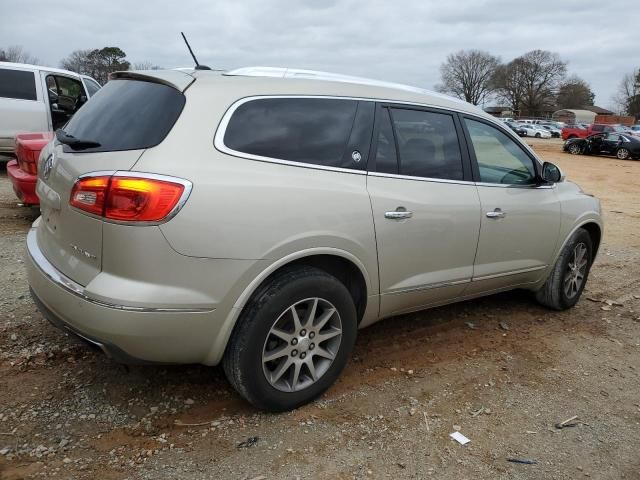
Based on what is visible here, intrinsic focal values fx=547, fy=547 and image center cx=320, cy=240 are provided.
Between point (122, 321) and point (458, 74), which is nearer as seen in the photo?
point (122, 321)

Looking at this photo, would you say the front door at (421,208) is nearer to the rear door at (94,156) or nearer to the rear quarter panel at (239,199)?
the rear quarter panel at (239,199)

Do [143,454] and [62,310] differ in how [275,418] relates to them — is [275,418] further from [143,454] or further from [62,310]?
[62,310]

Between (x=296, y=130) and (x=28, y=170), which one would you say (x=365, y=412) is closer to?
(x=296, y=130)

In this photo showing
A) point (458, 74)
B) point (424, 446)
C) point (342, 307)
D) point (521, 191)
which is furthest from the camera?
point (458, 74)

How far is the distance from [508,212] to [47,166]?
9.77 feet

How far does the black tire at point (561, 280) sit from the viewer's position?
460 cm

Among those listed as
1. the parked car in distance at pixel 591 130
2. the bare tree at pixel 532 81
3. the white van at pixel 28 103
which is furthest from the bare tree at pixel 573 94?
the white van at pixel 28 103

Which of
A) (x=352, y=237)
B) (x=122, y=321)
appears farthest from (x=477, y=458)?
(x=122, y=321)

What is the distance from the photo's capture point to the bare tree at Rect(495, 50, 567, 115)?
313 ft

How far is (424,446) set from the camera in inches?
110

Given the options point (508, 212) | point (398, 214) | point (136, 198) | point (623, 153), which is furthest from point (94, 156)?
point (623, 153)

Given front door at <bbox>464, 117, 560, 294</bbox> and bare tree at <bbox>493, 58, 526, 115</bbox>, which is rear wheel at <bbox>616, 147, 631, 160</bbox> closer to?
front door at <bbox>464, 117, 560, 294</bbox>

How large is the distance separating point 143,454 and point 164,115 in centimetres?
161

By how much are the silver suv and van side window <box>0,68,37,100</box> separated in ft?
25.4
